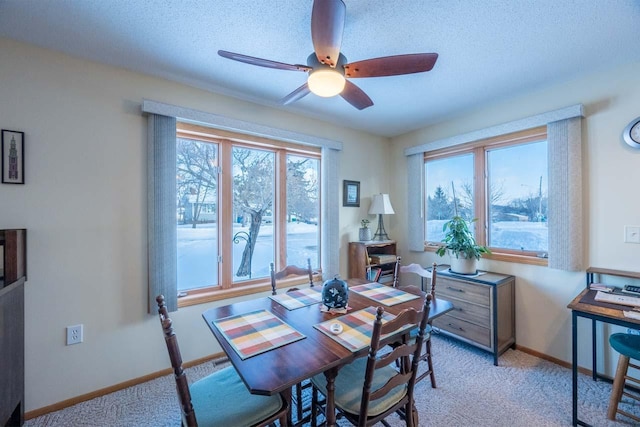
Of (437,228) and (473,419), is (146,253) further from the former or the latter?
(437,228)

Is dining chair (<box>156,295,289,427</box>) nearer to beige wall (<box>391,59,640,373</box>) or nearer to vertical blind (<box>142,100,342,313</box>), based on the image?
vertical blind (<box>142,100,342,313</box>)

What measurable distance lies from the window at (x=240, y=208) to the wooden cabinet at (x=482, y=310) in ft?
4.93

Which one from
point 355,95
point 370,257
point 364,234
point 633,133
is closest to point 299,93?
point 355,95

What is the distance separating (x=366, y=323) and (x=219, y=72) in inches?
84.2

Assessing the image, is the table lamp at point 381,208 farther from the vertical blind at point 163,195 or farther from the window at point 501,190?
the vertical blind at point 163,195

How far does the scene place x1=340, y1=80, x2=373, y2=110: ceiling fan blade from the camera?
1.82 metres

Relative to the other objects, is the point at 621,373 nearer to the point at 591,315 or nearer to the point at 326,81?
the point at 591,315

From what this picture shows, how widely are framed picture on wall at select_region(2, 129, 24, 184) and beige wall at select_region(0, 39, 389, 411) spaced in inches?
1.5

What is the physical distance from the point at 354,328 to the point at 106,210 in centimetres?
199

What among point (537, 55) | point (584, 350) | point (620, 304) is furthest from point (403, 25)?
point (584, 350)

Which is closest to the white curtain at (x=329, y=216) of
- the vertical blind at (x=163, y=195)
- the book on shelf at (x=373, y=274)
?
the book on shelf at (x=373, y=274)

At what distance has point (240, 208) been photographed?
2744mm

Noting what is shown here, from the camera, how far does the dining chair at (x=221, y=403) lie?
3.55 ft

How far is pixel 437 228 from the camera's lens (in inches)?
133
